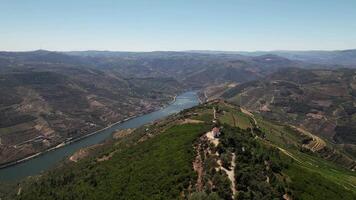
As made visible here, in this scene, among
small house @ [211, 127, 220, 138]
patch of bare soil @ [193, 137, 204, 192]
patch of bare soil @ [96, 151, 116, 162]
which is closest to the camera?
patch of bare soil @ [193, 137, 204, 192]

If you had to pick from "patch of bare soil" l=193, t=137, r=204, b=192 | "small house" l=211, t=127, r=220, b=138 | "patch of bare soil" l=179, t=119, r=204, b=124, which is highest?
"small house" l=211, t=127, r=220, b=138

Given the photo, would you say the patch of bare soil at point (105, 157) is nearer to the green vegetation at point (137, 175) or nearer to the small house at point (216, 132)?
the green vegetation at point (137, 175)


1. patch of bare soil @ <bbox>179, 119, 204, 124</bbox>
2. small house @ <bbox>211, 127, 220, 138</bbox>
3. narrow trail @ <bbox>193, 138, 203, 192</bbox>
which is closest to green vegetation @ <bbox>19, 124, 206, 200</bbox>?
narrow trail @ <bbox>193, 138, 203, 192</bbox>

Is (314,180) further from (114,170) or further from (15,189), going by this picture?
(15,189)

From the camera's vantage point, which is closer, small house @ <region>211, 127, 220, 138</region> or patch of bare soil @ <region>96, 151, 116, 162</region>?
small house @ <region>211, 127, 220, 138</region>

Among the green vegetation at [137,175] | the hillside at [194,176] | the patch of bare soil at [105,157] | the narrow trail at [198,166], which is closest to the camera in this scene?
the hillside at [194,176]

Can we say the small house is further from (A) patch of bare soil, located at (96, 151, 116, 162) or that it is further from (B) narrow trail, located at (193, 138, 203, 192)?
(A) patch of bare soil, located at (96, 151, 116, 162)

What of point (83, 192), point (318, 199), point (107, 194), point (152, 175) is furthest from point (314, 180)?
point (83, 192)

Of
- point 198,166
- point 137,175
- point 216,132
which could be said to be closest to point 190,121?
point 216,132

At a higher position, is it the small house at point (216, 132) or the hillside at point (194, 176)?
the small house at point (216, 132)

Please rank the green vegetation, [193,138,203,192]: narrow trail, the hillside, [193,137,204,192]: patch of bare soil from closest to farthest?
1. the hillside
2. [193,137,204,192]: patch of bare soil
3. [193,138,203,192]: narrow trail
4. the green vegetation

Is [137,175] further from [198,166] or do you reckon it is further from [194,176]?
[194,176]

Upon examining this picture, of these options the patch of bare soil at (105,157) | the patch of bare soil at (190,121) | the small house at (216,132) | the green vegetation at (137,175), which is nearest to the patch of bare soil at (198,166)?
the green vegetation at (137,175)
